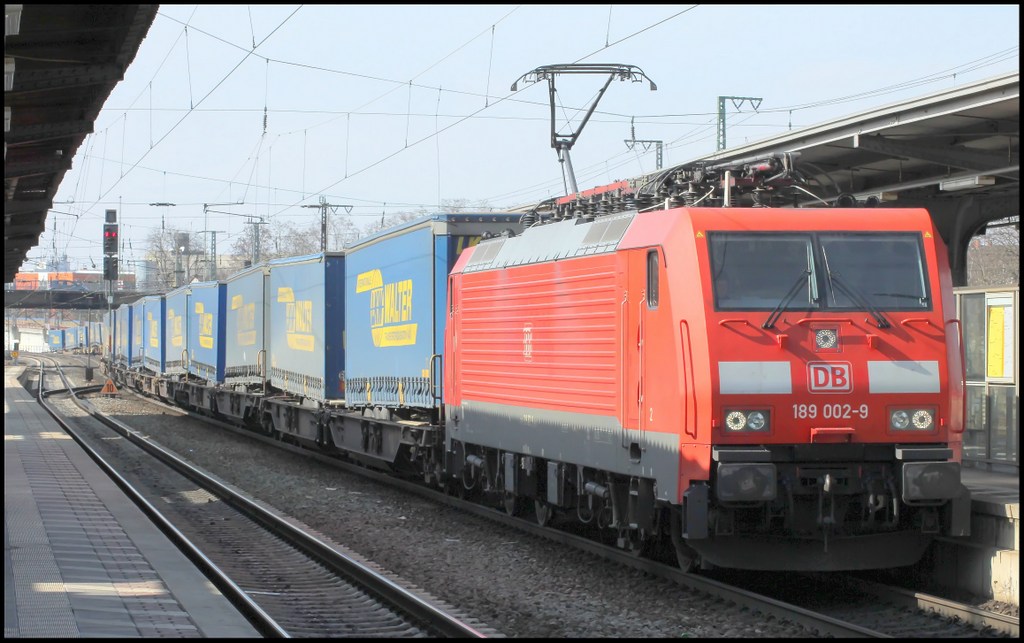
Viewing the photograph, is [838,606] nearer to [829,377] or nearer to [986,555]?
[986,555]

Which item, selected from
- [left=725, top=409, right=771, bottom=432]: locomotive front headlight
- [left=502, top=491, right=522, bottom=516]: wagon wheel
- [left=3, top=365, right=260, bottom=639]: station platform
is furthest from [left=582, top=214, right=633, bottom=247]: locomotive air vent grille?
[left=3, top=365, right=260, bottom=639]: station platform

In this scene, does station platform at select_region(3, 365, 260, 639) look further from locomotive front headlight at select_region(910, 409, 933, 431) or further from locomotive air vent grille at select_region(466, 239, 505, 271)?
locomotive front headlight at select_region(910, 409, 933, 431)

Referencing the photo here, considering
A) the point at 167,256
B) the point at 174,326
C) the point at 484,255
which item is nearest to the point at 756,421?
the point at 484,255

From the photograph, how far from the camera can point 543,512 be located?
13.1 metres

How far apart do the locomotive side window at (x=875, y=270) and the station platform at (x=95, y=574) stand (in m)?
5.17

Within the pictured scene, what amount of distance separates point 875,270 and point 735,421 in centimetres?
179

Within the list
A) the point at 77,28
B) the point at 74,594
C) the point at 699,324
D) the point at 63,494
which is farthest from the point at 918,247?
the point at 63,494

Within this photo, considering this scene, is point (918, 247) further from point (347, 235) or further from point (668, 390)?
point (347, 235)

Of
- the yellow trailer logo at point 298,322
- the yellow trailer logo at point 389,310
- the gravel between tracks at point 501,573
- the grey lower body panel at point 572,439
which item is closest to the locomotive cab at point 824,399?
the grey lower body panel at point 572,439

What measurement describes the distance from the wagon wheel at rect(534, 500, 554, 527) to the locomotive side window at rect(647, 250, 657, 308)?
381cm

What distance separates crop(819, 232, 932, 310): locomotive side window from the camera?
9.69 meters

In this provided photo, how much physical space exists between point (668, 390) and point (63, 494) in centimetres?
1101

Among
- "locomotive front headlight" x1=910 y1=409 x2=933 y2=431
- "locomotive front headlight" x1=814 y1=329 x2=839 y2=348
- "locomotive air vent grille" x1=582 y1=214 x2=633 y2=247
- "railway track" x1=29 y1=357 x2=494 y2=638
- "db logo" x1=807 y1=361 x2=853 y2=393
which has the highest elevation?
"locomotive air vent grille" x1=582 y1=214 x2=633 y2=247

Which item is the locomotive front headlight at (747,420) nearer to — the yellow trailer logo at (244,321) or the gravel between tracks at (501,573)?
the gravel between tracks at (501,573)
